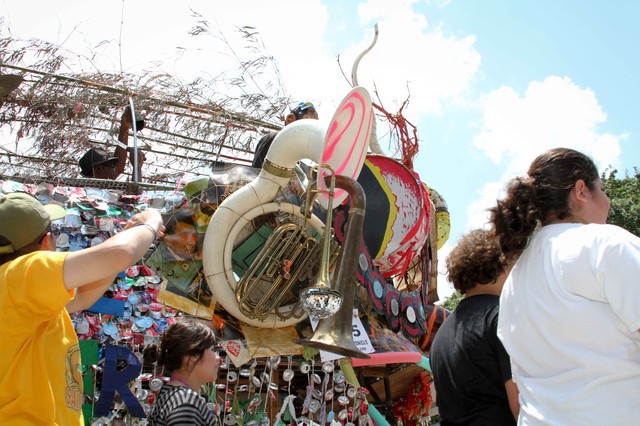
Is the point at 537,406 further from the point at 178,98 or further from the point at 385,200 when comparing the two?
the point at 178,98

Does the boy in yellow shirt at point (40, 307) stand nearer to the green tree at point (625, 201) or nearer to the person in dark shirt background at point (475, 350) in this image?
the person in dark shirt background at point (475, 350)

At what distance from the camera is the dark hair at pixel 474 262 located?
8.05 ft

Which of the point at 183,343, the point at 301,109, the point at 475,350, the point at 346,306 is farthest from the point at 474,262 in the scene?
the point at 301,109

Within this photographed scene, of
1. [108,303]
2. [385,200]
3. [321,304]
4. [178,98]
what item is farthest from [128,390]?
[178,98]

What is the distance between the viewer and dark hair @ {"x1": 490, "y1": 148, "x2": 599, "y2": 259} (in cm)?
196

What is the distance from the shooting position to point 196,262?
3.74 meters

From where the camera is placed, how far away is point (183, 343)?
8.61ft

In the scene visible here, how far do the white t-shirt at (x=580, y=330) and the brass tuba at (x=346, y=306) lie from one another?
2.30ft

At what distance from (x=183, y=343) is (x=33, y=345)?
73cm

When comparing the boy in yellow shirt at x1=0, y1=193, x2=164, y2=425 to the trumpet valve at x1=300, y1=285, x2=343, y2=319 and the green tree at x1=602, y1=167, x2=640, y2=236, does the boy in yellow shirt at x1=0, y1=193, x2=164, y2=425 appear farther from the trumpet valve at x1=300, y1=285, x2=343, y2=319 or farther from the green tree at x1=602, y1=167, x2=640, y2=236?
the green tree at x1=602, y1=167, x2=640, y2=236

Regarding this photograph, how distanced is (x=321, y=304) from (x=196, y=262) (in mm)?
1492

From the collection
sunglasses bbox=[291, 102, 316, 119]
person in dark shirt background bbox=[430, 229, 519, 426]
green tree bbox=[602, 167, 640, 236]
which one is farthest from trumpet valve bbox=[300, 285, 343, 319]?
green tree bbox=[602, 167, 640, 236]

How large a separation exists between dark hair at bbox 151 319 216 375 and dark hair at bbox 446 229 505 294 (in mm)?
986

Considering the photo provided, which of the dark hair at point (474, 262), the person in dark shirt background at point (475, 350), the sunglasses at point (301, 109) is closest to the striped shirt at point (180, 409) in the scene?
the person in dark shirt background at point (475, 350)
